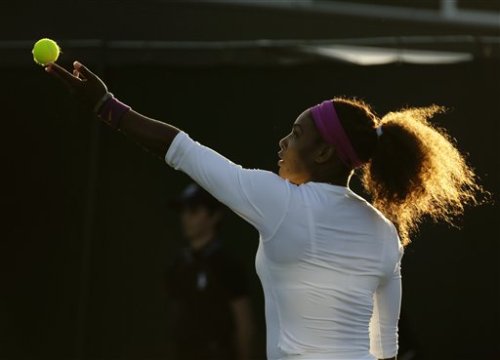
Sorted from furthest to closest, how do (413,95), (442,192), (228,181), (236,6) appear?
(236,6), (413,95), (442,192), (228,181)

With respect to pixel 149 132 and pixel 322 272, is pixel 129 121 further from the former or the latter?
Answer: pixel 322 272

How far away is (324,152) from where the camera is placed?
329 centimetres

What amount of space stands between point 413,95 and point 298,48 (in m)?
0.79

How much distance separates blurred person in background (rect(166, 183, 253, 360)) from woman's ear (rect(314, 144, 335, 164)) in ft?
9.63

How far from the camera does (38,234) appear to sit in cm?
698

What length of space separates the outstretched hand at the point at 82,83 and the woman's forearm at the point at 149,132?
0.35 ft

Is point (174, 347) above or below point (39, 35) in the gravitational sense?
below

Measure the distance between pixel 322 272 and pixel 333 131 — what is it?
42 centimetres

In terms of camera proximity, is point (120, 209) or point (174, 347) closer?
point (174, 347)

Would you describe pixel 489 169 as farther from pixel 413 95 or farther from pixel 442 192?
pixel 442 192

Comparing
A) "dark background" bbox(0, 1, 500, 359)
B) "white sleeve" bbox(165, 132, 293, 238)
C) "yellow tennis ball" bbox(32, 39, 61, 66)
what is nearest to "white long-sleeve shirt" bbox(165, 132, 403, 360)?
"white sleeve" bbox(165, 132, 293, 238)

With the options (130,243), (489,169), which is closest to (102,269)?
(130,243)

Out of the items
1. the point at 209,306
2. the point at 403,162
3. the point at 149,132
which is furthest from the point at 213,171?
the point at 209,306

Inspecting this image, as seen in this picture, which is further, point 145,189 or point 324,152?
point 145,189
